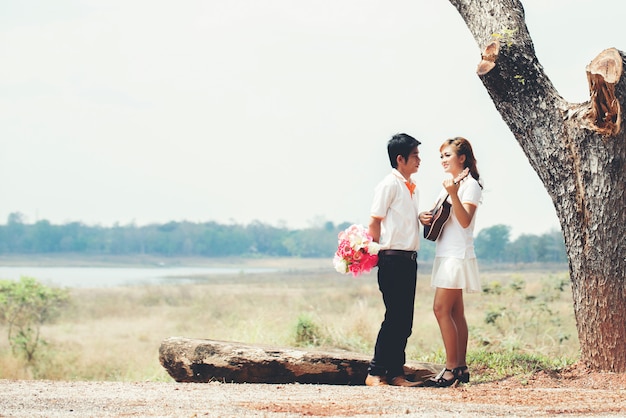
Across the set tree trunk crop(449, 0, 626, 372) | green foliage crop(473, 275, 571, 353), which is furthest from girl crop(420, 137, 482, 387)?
green foliage crop(473, 275, 571, 353)

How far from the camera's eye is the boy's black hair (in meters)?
6.96

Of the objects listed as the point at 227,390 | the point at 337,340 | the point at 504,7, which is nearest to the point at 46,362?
the point at 337,340

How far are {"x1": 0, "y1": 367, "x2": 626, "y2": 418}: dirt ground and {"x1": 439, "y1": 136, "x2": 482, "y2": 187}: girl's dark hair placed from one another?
1854 millimetres

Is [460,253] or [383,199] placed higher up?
[383,199]

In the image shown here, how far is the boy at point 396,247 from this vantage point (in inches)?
270

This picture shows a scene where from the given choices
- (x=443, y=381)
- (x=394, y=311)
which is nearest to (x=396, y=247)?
(x=394, y=311)

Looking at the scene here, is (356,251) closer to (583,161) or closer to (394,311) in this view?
(394,311)

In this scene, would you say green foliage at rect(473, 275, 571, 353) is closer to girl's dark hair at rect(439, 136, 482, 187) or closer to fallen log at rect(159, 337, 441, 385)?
fallen log at rect(159, 337, 441, 385)

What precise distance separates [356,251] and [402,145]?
38.7 inches

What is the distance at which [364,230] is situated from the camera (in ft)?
23.1

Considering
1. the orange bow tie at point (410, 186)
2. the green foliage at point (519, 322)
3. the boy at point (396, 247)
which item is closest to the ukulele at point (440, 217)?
the boy at point (396, 247)

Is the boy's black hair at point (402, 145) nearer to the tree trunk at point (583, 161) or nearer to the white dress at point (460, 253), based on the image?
the white dress at point (460, 253)

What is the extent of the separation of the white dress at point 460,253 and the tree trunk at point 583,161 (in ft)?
4.85

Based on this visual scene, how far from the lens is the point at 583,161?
779 centimetres
